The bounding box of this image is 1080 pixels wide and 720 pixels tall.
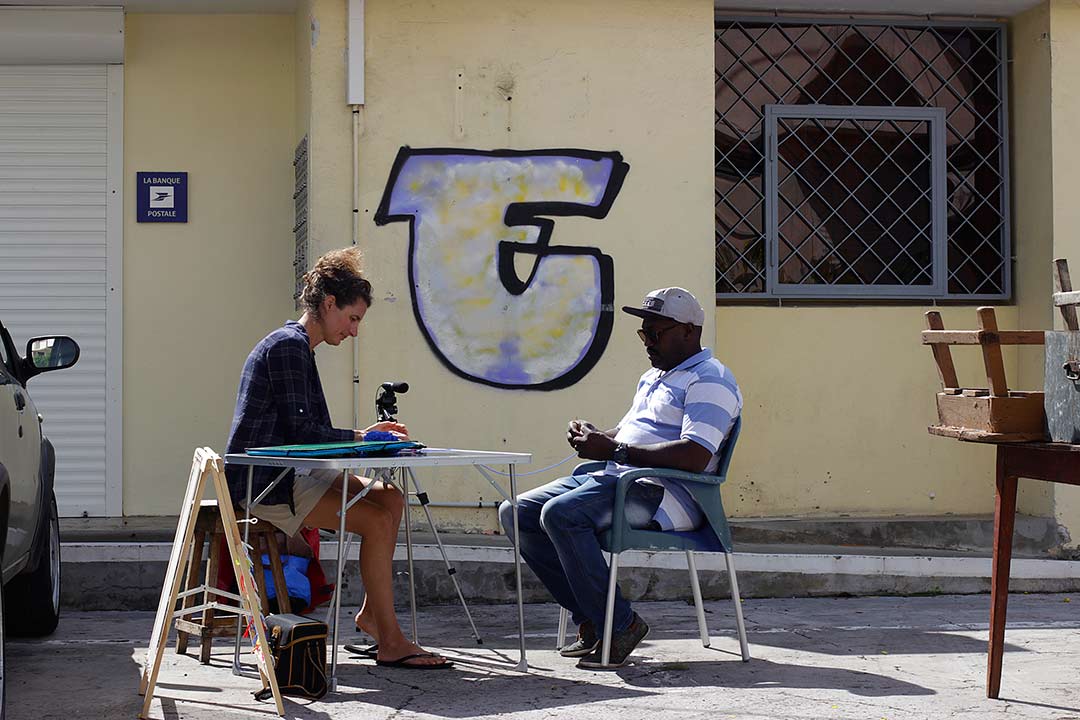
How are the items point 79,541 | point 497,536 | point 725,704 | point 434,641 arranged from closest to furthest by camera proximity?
point 725,704, point 434,641, point 79,541, point 497,536

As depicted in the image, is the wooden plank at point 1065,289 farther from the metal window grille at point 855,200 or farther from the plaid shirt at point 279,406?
the metal window grille at point 855,200

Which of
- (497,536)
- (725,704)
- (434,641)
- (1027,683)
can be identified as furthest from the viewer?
(497,536)

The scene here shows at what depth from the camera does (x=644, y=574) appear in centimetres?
738

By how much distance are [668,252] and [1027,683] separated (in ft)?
12.1

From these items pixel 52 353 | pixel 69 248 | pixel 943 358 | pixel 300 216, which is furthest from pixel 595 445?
pixel 69 248

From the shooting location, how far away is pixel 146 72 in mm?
8789

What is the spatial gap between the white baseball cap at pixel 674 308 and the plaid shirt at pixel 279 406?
52.0 inches

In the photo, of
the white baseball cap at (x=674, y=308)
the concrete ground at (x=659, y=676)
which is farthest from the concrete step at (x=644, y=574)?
the white baseball cap at (x=674, y=308)

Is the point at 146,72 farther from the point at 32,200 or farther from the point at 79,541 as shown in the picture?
the point at 79,541

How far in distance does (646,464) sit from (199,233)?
14.2 feet

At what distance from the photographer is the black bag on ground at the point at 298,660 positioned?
499 cm

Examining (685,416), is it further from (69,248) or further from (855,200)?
(69,248)

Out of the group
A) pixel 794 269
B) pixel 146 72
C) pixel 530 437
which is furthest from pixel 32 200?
pixel 794 269

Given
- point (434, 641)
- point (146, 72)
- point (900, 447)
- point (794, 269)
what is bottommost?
point (434, 641)
